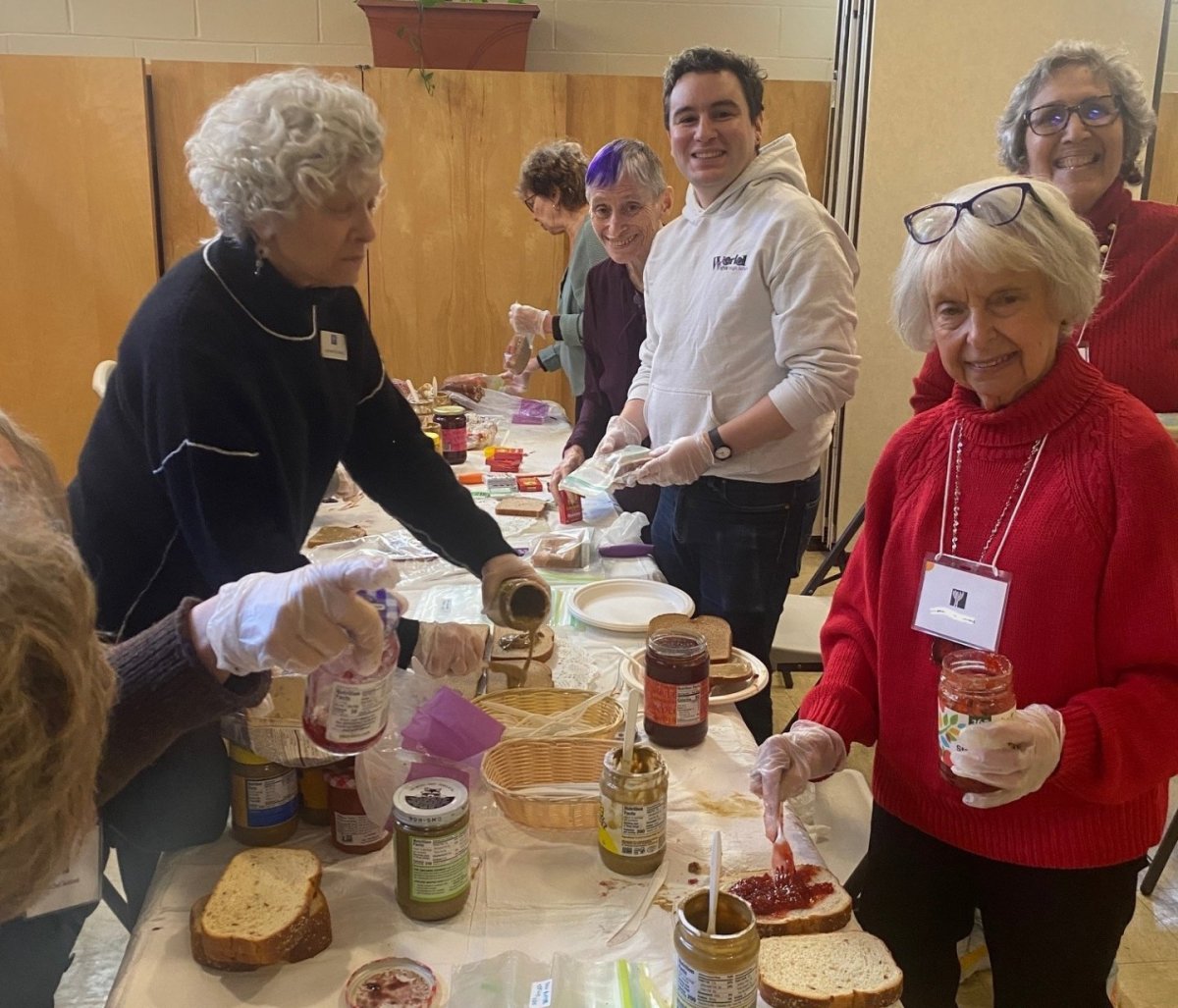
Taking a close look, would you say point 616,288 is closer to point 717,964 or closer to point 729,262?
point 729,262

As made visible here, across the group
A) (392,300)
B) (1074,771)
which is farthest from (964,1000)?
(392,300)

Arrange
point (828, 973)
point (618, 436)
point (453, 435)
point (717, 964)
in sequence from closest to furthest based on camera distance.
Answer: point (717, 964) → point (828, 973) → point (618, 436) → point (453, 435)

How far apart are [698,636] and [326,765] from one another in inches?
19.9

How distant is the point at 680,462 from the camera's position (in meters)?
1.97

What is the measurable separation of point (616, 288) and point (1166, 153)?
2.25 metres

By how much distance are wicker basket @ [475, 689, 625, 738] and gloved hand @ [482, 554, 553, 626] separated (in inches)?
5.9

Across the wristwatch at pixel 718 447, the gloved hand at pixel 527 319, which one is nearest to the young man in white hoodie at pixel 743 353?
the wristwatch at pixel 718 447

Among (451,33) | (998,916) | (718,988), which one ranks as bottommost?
(998,916)

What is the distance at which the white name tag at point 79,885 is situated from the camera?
104 cm

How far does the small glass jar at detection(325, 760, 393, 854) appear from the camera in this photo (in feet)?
3.64

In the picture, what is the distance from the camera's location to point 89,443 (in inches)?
49.7

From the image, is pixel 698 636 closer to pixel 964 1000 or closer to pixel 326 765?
pixel 326 765

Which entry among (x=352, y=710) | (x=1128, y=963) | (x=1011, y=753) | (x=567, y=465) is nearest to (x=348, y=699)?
(x=352, y=710)

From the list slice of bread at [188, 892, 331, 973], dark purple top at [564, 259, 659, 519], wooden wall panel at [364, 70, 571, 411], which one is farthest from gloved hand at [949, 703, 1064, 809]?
wooden wall panel at [364, 70, 571, 411]
